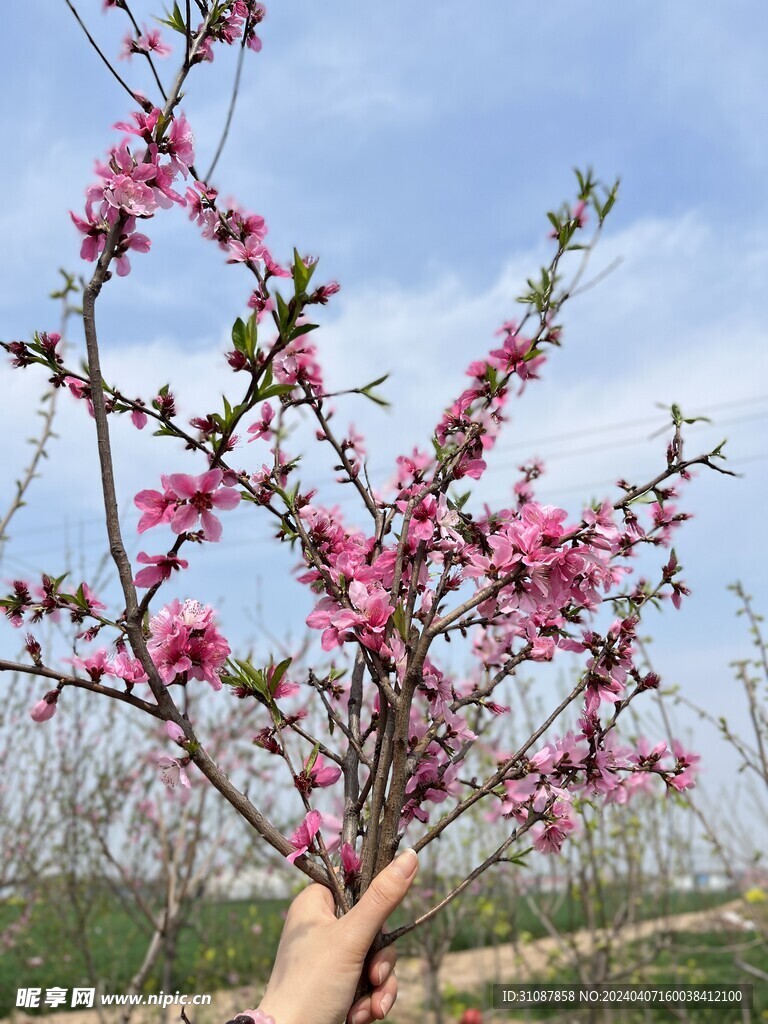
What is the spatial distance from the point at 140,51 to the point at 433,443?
1164mm

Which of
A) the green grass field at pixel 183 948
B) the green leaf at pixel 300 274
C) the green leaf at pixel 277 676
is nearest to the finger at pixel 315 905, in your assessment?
the green leaf at pixel 277 676

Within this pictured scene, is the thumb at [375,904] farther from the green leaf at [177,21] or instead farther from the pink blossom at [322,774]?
the green leaf at [177,21]

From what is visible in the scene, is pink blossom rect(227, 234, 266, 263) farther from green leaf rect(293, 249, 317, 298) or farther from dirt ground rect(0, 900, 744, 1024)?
dirt ground rect(0, 900, 744, 1024)

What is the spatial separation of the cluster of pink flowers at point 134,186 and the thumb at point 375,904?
1.22 meters

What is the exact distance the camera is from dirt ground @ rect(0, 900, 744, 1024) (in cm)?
761

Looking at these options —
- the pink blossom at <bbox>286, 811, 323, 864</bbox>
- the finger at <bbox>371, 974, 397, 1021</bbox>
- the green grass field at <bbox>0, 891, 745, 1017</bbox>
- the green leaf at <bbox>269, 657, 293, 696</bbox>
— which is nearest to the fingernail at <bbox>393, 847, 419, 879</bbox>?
the pink blossom at <bbox>286, 811, 323, 864</bbox>

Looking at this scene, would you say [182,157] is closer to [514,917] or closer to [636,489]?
[636,489]

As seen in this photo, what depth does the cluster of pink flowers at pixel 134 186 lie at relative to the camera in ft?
5.16

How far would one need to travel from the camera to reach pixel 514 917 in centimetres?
681

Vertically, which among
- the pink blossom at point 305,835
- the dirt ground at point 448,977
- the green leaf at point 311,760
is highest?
the green leaf at point 311,760

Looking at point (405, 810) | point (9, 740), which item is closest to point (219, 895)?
point (9, 740)

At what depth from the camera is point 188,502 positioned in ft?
4.63

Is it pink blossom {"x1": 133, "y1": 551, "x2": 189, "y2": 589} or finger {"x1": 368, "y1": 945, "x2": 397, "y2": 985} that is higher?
pink blossom {"x1": 133, "y1": 551, "x2": 189, "y2": 589}

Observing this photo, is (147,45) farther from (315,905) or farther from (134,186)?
(315,905)
